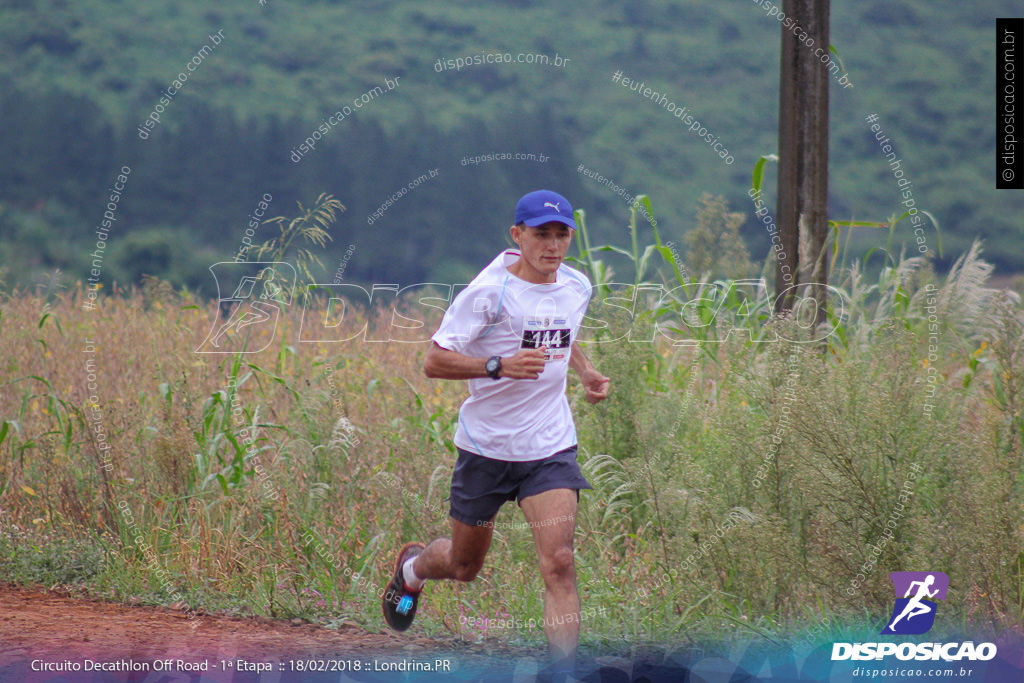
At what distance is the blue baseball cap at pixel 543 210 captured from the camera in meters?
4.21

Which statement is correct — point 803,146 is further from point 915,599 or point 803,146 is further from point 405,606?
point 405,606

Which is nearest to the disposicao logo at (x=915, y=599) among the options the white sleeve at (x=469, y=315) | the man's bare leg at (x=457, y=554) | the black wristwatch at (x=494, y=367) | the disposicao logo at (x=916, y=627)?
the disposicao logo at (x=916, y=627)

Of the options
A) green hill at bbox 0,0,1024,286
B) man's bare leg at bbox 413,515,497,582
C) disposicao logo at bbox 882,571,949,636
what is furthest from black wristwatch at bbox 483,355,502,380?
green hill at bbox 0,0,1024,286

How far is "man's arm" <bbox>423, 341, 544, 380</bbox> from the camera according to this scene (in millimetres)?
4016

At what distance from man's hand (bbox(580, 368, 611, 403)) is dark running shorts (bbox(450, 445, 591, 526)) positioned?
253 mm

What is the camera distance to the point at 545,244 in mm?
4262

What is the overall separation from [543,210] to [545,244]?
0.14 metres

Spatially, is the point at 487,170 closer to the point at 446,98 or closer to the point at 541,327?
the point at 446,98

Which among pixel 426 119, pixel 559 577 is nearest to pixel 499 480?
pixel 559 577

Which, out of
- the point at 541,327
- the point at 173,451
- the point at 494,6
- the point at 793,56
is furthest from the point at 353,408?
the point at 494,6

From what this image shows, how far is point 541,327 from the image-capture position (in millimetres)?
4273

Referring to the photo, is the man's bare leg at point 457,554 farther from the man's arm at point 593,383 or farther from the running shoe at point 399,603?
the man's arm at point 593,383

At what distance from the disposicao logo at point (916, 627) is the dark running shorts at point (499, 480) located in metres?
1.31

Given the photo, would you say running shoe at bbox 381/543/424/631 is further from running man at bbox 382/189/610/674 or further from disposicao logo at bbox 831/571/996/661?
disposicao logo at bbox 831/571/996/661
